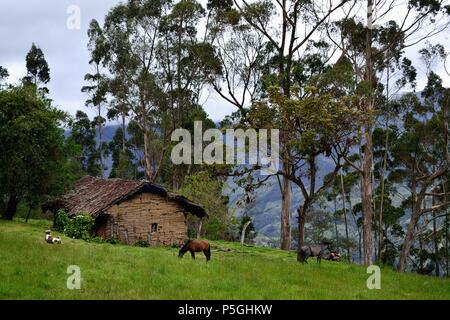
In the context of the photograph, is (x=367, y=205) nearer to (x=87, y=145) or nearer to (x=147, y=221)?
(x=147, y=221)

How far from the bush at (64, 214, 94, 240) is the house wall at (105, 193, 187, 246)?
1.78 meters

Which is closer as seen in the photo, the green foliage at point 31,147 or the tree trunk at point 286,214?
the green foliage at point 31,147

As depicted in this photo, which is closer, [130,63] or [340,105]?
[340,105]

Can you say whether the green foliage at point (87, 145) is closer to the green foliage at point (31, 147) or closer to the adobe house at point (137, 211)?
the green foliage at point (31, 147)

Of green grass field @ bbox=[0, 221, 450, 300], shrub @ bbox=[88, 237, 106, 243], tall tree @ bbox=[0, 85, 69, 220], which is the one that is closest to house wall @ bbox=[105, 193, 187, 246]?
shrub @ bbox=[88, 237, 106, 243]

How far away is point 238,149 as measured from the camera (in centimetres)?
2636

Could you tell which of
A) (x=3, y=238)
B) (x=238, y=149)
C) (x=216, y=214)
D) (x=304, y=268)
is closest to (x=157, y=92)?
(x=216, y=214)

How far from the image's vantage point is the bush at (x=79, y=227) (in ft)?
105

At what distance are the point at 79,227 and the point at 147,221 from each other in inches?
193

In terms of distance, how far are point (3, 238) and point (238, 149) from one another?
1130 centimetres

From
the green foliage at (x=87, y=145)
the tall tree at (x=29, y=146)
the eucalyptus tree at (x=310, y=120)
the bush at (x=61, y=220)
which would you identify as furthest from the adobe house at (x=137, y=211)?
the green foliage at (x=87, y=145)

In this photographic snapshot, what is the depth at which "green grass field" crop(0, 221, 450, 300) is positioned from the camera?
1340 centimetres

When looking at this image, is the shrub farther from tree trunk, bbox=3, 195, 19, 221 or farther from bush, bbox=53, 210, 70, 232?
tree trunk, bbox=3, 195, 19, 221
